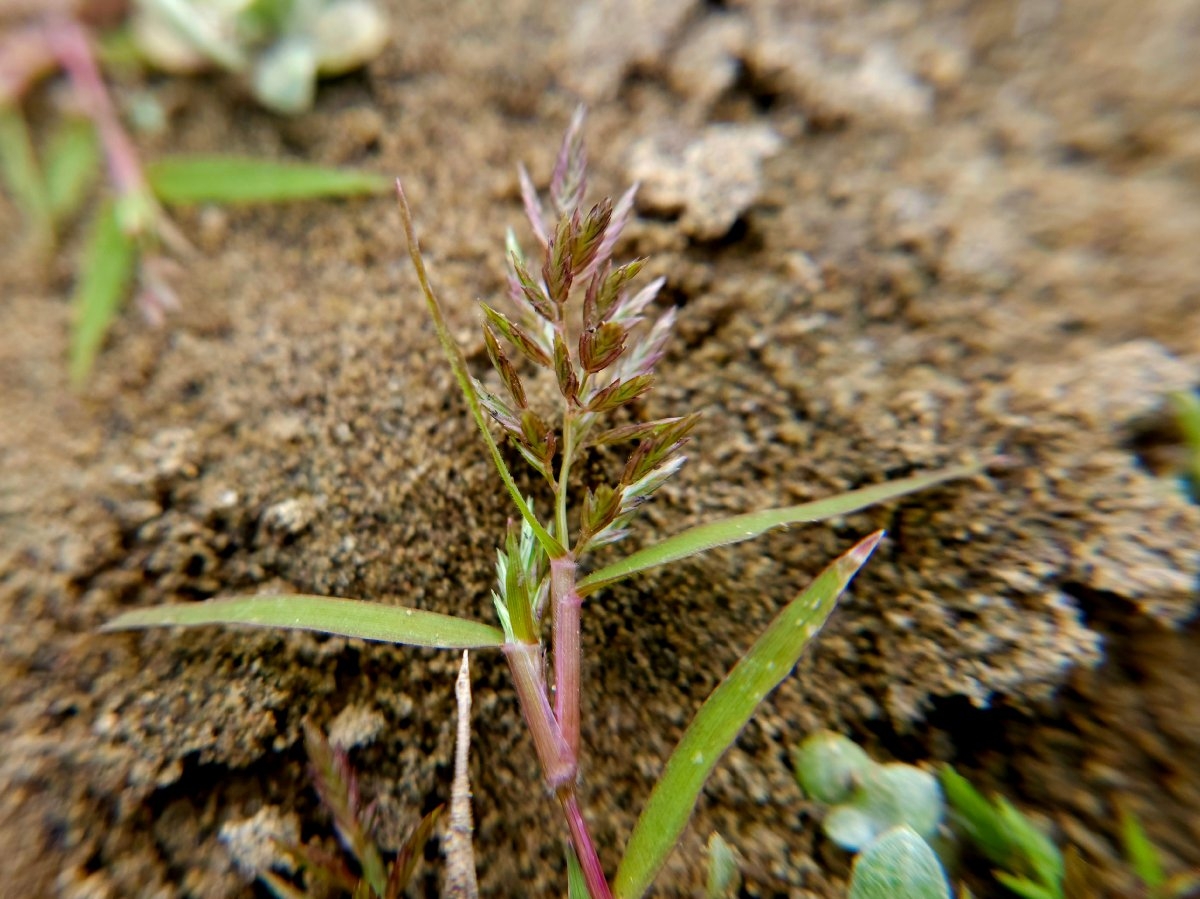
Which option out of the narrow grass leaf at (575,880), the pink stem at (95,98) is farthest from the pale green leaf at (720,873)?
the pink stem at (95,98)

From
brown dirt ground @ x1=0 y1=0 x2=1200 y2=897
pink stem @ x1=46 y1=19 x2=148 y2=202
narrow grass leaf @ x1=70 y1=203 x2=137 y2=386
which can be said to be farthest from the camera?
pink stem @ x1=46 y1=19 x2=148 y2=202

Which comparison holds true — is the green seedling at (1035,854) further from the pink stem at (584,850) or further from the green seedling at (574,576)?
the pink stem at (584,850)

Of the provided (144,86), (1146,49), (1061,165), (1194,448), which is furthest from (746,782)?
(144,86)

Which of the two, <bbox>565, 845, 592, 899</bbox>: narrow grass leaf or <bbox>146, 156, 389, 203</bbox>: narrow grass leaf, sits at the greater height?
<bbox>146, 156, 389, 203</bbox>: narrow grass leaf

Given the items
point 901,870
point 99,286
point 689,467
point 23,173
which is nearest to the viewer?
point 901,870

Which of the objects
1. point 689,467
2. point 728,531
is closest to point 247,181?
point 689,467

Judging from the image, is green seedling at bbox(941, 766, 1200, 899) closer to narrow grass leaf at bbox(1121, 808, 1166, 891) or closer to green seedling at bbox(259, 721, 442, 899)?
narrow grass leaf at bbox(1121, 808, 1166, 891)

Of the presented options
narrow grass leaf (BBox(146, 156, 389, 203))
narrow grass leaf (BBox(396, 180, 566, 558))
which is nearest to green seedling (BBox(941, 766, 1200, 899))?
narrow grass leaf (BBox(396, 180, 566, 558))

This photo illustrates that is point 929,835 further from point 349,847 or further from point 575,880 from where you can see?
point 349,847
